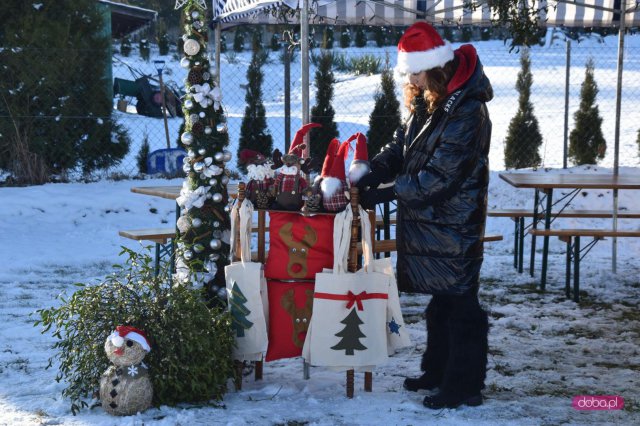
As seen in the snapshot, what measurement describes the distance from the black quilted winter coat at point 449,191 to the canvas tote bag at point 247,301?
0.73m

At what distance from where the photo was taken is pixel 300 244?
4.27 metres

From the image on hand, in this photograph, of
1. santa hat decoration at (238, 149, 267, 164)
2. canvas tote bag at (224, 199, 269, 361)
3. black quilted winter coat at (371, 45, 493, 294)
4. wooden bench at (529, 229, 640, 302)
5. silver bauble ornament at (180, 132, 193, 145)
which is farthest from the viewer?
wooden bench at (529, 229, 640, 302)

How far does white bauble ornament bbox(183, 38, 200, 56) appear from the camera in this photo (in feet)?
15.3

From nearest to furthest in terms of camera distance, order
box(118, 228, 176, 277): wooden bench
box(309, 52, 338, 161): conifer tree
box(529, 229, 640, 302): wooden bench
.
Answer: box(118, 228, 176, 277): wooden bench, box(529, 229, 640, 302): wooden bench, box(309, 52, 338, 161): conifer tree

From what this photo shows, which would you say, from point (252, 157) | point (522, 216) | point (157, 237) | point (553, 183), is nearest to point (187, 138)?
point (252, 157)

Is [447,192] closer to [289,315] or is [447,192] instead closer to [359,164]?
[359,164]

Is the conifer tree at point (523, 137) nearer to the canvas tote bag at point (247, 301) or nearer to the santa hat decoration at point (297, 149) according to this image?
the santa hat decoration at point (297, 149)

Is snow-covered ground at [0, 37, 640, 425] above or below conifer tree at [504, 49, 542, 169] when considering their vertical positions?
below

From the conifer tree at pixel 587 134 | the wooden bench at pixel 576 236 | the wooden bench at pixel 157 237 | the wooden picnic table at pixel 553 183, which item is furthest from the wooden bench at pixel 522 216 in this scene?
the conifer tree at pixel 587 134

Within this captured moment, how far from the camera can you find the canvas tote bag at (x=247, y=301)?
4258mm

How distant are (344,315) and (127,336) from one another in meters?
1.03

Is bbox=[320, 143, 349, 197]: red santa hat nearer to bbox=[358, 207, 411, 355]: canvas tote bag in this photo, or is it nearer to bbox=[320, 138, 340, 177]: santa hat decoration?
bbox=[320, 138, 340, 177]: santa hat decoration

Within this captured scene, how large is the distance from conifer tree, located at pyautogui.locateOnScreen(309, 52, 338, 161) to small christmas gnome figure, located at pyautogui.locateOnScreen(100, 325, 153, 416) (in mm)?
9467

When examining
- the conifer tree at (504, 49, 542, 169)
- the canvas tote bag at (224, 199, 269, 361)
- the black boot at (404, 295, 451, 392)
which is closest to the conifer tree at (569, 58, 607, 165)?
the conifer tree at (504, 49, 542, 169)
